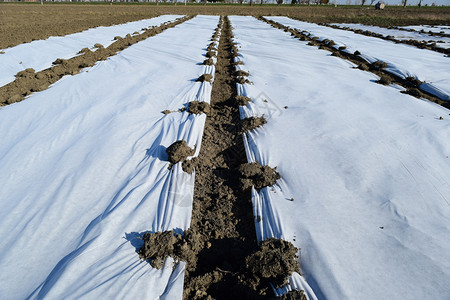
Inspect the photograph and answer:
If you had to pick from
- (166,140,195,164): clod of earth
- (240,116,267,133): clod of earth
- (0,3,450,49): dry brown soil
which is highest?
(0,3,450,49): dry brown soil

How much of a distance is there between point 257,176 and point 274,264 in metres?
1.08

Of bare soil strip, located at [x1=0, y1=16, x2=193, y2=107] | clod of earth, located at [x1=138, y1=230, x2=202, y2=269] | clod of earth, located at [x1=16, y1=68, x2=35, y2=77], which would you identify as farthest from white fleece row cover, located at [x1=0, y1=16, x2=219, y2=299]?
clod of earth, located at [x1=16, y1=68, x2=35, y2=77]

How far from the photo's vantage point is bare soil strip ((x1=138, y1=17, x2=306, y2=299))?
177 centimetres

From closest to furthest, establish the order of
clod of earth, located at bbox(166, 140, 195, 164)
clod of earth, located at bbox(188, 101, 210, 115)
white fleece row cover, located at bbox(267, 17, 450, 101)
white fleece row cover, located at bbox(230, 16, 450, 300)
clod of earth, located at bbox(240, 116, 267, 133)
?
white fleece row cover, located at bbox(230, 16, 450, 300), clod of earth, located at bbox(166, 140, 195, 164), clod of earth, located at bbox(240, 116, 267, 133), clod of earth, located at bbox(188, 101, 210, 115), white fleece row cover, located at bbox(267, 17, 450, 101)

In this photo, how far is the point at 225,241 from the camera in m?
2.19

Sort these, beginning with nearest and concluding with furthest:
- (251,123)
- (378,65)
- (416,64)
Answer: (251,123) < (416,64) < (378,65)

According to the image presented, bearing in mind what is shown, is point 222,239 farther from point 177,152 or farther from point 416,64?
point 416,64

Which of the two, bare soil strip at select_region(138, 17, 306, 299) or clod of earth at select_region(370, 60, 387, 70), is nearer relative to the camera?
bare soil strip at select_region(138, 17, 306, 299)

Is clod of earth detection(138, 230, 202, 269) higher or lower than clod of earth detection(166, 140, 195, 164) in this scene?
lower

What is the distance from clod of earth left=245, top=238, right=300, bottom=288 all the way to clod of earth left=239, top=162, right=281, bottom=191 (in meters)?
0.80

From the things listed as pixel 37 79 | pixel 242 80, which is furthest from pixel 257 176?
pixel 37 79

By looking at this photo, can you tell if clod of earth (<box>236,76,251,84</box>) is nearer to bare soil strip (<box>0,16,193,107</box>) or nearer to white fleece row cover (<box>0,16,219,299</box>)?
white fleece row cover (<box>0,16,219,299</box>)

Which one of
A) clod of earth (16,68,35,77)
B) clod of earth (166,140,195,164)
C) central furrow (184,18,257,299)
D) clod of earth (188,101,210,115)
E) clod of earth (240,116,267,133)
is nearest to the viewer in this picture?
central furrow (184,18,257,299)

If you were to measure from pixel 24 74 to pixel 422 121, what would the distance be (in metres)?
8.17
